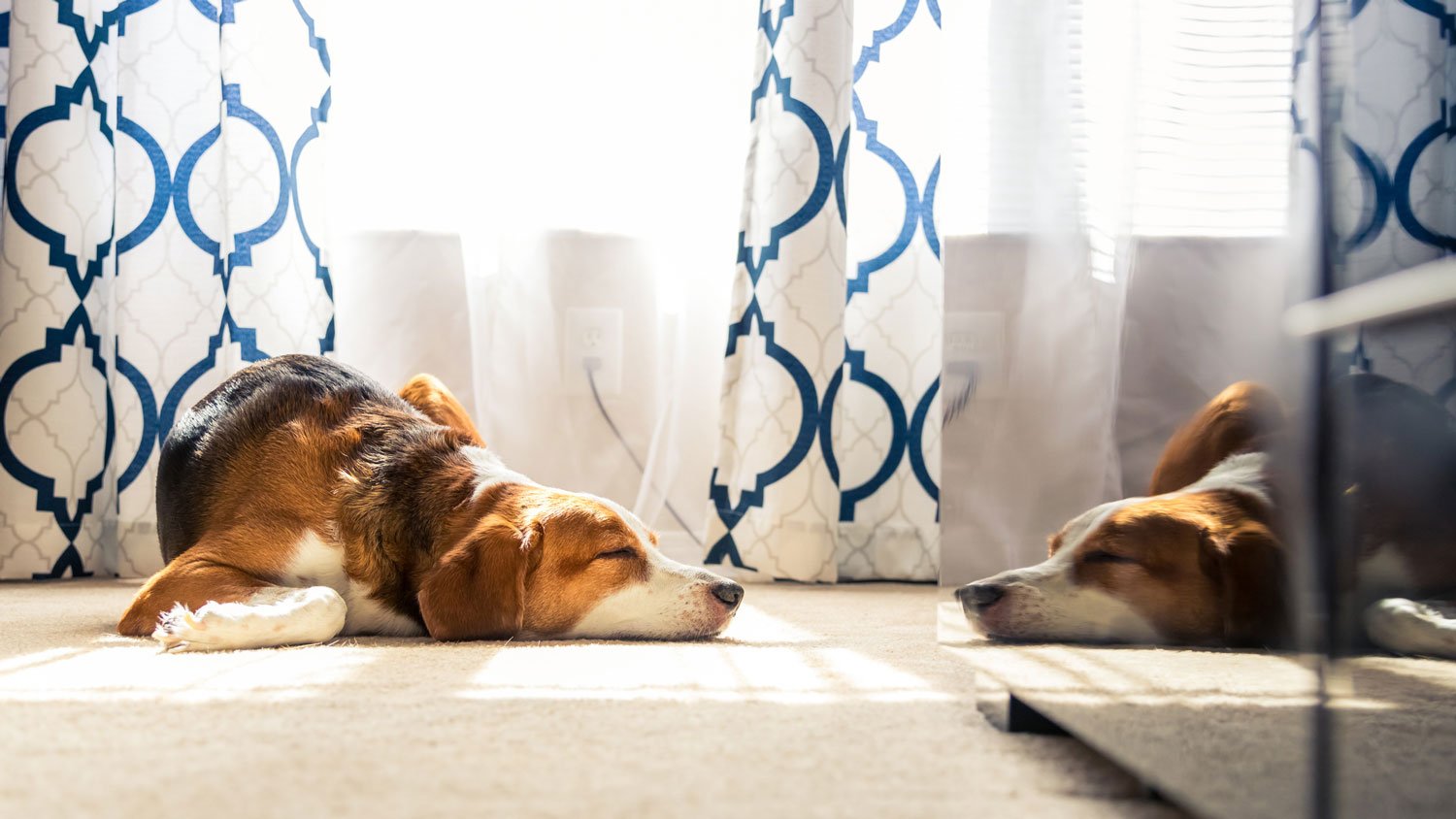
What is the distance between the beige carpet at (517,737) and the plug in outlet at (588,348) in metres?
1.17

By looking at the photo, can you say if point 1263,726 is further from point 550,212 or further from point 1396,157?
point 550,212

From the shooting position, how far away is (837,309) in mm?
2248

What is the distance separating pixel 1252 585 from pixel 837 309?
5.56ft

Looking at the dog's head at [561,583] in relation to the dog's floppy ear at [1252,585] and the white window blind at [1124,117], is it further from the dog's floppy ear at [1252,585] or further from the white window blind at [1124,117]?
the dog's floppy ear at [1252,585]

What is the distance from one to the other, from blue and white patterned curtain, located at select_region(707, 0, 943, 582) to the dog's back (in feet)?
2.65

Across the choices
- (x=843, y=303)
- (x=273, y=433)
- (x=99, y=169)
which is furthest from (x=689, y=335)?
(x=99, y=169)

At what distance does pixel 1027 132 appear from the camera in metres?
0.98

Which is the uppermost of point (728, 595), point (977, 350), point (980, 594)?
point (977, 350)

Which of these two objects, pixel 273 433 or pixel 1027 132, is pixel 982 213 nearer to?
pixel 1027 132

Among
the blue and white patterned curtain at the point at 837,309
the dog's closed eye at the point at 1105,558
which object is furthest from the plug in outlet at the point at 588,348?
the dog's closed eye at the point at 1105,558

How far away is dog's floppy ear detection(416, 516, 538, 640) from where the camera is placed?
4.40 feet

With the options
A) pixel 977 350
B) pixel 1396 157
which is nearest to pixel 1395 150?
pixel 1396 157

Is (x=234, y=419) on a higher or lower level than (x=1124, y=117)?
lower

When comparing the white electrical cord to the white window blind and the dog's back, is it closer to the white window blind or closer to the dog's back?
the dog's back
